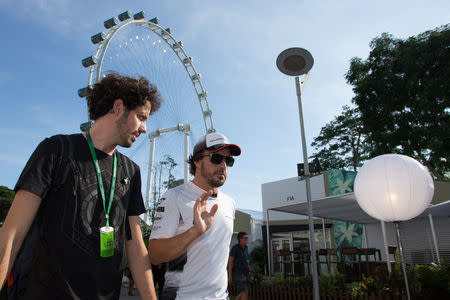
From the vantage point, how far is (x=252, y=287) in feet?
33.6

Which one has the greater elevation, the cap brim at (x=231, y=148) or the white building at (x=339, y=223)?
the white building at (x=339, y=223)

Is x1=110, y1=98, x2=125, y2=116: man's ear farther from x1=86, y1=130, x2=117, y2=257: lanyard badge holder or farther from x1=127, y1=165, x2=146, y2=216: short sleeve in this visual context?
x1=127, y1=165, x2=146, y2=216: short sleeve

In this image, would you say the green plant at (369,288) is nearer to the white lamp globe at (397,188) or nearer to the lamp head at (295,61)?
the white lamp globe at (397,188)

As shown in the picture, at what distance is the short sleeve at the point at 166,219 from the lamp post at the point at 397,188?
13.6 ft

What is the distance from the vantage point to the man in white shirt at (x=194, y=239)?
203 centimetres

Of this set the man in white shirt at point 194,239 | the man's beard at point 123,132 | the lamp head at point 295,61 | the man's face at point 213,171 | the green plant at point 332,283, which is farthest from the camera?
the green plant at point 332,283

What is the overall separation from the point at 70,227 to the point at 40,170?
0.90ft

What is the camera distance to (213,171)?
8.34 ft

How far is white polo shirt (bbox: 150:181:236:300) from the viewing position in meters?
2.12

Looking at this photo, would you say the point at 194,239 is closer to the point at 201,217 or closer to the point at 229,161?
the point at 201,217

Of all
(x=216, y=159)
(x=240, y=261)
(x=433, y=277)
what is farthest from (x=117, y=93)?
(x=433, y=277)

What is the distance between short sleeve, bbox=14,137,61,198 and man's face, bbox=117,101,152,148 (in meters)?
0.32

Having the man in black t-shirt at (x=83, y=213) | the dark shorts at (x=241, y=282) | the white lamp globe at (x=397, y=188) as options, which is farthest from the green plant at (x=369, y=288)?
the man in black t-shirt at (x=83, y=213)

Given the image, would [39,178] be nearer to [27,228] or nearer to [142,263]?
[27,228]
